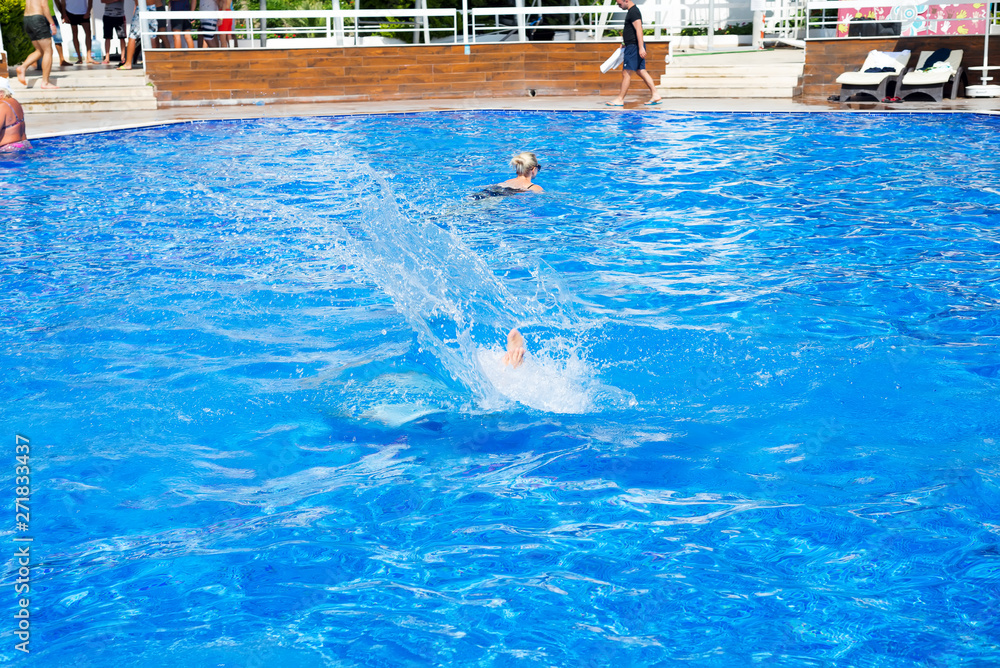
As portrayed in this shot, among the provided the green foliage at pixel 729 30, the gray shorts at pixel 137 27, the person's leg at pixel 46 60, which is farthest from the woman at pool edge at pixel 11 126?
the green foliage at pixel 729 30

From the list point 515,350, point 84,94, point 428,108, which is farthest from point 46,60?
point 515,350

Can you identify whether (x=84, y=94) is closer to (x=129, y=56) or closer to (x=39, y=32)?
(x=39, y=32)

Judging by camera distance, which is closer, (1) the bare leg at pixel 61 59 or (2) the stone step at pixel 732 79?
(2) the stone step at pixel 732 79

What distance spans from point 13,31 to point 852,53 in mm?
16080

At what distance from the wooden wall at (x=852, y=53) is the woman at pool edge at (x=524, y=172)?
9213 millimetres

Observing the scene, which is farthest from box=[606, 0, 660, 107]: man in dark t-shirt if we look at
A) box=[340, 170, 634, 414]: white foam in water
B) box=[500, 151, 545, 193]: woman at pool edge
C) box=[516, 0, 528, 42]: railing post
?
box=[340, 170, 634, 414]: white foam in water

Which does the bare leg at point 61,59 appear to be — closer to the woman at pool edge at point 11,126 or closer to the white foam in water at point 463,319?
the woman at pool edge at point 11,126

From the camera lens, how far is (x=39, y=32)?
618 inches

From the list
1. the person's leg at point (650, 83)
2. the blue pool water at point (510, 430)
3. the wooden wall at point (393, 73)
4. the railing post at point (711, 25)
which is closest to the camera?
the blue pool water at point (510, 430)

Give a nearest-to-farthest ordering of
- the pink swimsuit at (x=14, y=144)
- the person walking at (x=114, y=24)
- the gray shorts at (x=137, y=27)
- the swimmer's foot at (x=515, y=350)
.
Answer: the swimmer's foot at (x=515, y=350) → the pink swimsuit at (x=14, y=144) → the gray shorts at (x=137, y=27) → the person walking at (x=114, y=24)

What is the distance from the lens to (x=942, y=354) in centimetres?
546

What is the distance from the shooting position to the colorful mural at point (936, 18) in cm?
1578

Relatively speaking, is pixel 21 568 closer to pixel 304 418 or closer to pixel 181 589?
pixel 181 589

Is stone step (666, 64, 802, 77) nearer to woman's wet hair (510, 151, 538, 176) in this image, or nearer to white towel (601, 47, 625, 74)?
white towel (601, 47, 625, 74)
